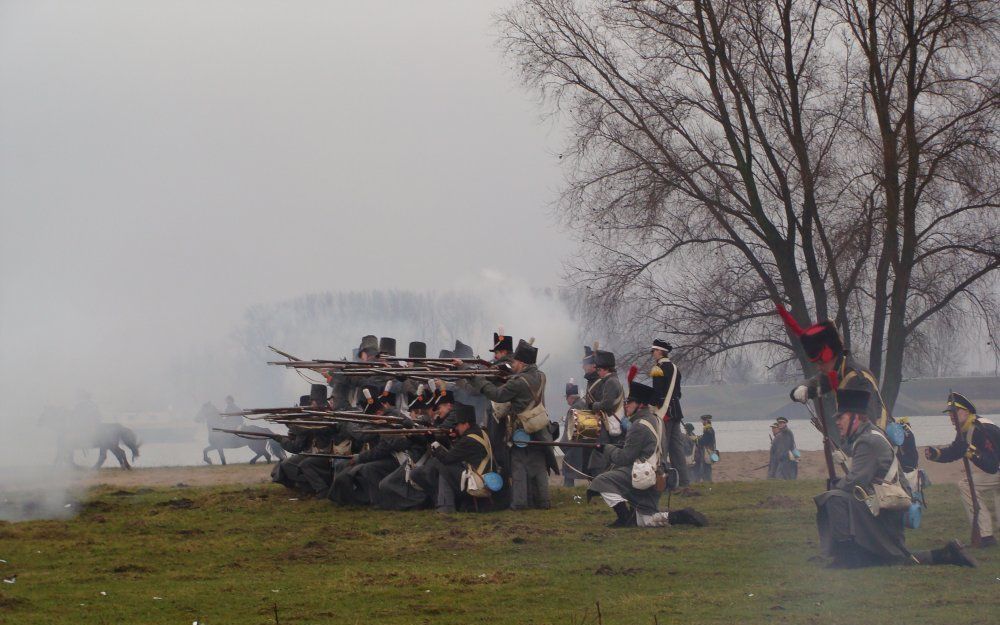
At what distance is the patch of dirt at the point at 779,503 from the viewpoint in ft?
47.3

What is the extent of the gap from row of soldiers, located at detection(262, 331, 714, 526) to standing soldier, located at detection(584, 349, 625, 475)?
0.05 feet

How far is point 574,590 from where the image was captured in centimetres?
928

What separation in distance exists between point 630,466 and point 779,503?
293cm

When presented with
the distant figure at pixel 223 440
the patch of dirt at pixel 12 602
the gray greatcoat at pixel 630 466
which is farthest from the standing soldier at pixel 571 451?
the distant figure at pixel 223 440

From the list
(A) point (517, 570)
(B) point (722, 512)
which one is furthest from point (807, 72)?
(A) point (517, 570)

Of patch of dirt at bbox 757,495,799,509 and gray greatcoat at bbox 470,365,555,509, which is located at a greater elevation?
gray greatcoat at bbox 470,365,555,509

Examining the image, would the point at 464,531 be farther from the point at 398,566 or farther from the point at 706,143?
the point at 706,143

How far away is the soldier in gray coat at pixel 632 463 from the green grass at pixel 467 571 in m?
0.37

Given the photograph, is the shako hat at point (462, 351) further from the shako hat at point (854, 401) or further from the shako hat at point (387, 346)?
the shako hat at point (854, 401)

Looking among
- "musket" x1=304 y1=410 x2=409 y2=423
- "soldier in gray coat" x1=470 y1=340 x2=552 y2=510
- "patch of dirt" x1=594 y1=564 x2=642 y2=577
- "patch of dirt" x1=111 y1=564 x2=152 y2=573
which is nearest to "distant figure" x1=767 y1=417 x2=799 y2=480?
"soldier in gray coat" x1=470 y1=340 x2=552 y2=510

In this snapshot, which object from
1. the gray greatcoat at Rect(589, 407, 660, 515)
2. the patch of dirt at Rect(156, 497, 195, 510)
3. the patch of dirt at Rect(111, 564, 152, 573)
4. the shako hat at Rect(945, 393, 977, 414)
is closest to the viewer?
the patch of dirt at Rect(111, 564, 152, 573)

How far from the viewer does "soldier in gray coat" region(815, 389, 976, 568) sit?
393 inches

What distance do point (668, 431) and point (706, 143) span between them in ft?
22.4

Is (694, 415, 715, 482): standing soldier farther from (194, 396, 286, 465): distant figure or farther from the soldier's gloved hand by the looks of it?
the soldier's gloved hand
